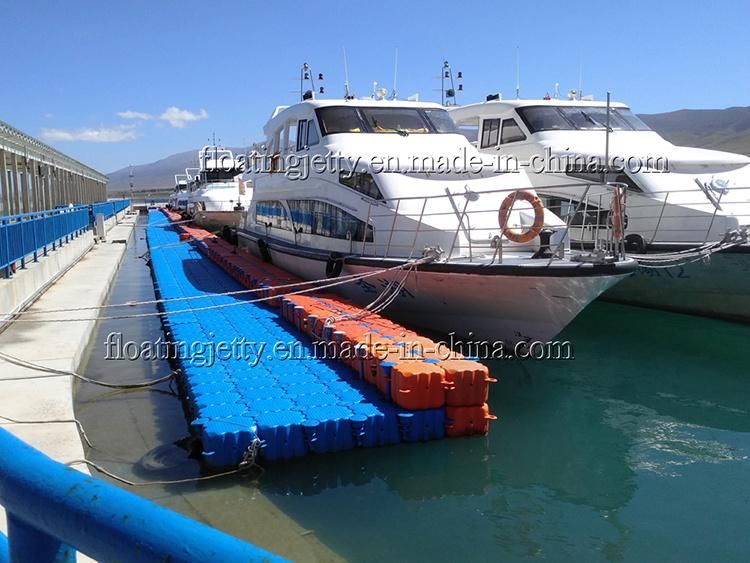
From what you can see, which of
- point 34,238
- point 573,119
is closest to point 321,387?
point 34,238

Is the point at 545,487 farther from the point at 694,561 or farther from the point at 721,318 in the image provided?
the point at 721,318

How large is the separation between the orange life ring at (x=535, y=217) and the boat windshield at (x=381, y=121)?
318 cm

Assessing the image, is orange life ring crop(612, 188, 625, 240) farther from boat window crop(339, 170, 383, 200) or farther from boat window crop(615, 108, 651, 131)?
boat window crop(615, 108, 651, 131)

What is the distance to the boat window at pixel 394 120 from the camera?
36.3 ft

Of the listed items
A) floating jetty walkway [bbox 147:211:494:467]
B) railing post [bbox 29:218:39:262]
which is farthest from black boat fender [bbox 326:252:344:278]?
railing post [bbox 29:218:39:262]

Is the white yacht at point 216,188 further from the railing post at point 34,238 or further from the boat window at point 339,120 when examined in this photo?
the boat window at point 339,120

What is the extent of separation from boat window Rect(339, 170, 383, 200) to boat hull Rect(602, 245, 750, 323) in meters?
5.19

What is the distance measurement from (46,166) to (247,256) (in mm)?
12575

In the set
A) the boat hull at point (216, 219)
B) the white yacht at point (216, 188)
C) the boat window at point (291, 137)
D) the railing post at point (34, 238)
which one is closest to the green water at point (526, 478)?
the railing post at point (34, 238)

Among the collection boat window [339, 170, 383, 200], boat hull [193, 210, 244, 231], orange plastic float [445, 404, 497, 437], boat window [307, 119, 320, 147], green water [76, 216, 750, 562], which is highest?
boat window [307, 119, 320, 147]

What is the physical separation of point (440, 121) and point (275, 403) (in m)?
7.11

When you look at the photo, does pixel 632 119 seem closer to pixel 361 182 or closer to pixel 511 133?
pixel 511 133

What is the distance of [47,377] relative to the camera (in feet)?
21.5

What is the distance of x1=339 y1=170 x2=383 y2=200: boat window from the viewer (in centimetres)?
932
